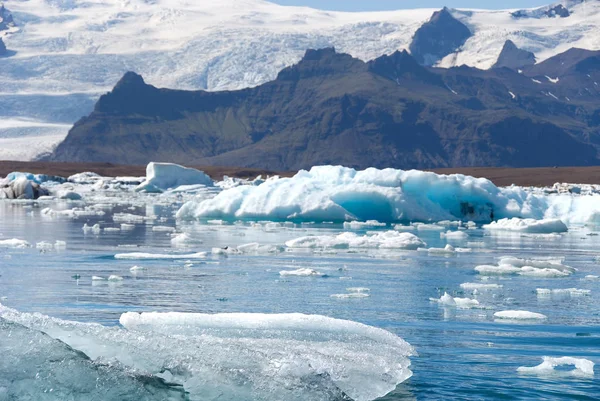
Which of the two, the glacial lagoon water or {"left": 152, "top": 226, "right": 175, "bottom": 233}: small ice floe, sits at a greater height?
{"left": 152, "top": 226, "right": 175, "bottom": 233}: small ice floe

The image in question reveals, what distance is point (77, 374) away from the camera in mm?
5848

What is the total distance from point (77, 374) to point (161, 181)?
55.9 meters

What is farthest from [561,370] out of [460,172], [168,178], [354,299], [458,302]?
[460,172]

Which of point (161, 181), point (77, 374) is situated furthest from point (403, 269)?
point (161, 181)

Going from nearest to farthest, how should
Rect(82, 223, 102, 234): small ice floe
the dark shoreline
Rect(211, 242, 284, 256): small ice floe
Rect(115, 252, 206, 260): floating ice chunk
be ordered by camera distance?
Rect(115, 252, 206, 260): floating ice chunk, Rect(211, 242, 284, 256): small ice floe, Rect(82, 223, 102, 234): small ice floe, the dark shoreline

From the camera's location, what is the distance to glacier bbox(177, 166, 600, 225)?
2869 cm

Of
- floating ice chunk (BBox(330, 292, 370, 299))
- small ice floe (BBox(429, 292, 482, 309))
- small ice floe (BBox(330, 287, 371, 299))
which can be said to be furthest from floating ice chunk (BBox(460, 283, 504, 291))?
floating ice chunk (BBox(330, 292, 370, 299))

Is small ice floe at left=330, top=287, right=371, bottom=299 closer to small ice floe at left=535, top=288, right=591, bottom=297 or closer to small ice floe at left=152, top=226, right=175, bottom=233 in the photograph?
small ice floe at left=535, top=288, right=591, bottom=297

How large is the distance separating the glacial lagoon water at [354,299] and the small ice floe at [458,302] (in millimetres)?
129

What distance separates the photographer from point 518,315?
1122 centimetres

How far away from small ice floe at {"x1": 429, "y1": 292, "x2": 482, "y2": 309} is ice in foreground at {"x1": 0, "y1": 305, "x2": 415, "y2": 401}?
3.53 m

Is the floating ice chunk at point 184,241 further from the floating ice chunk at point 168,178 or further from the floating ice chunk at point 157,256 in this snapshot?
the floating ice chunk at point 168,178

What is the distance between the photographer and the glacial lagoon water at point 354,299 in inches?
291

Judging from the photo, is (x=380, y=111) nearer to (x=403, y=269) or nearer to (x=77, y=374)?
(x=403, y=269)
